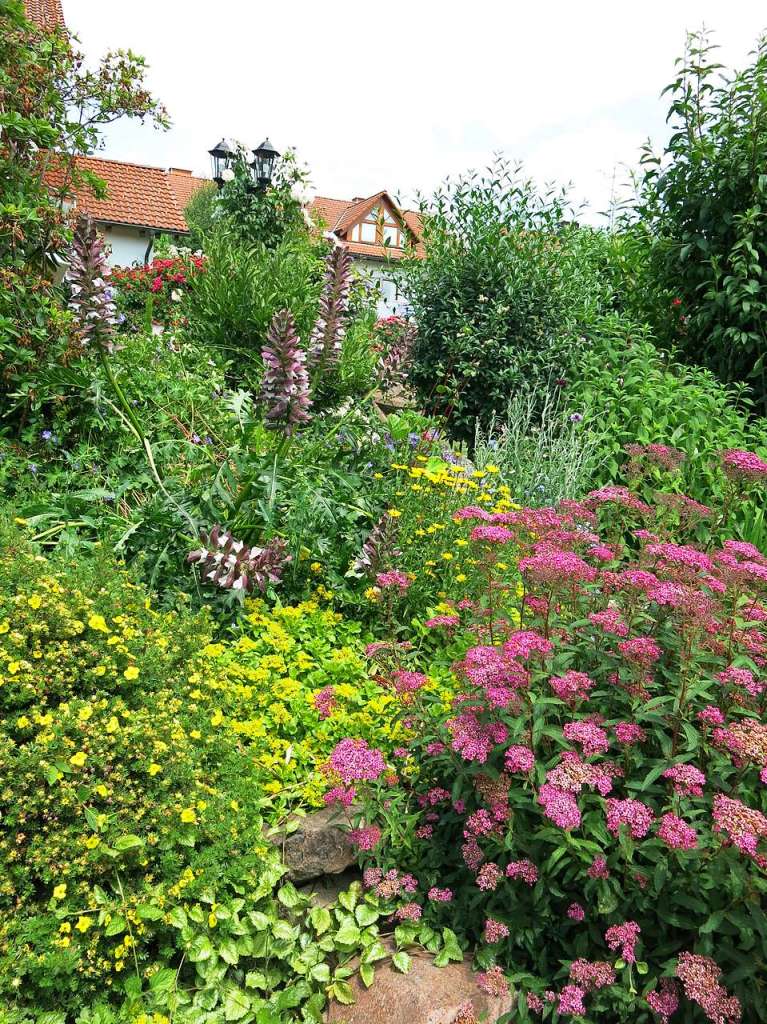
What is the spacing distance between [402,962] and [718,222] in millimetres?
5893

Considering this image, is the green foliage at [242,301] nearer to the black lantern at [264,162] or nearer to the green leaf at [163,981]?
the black lantern at [264,162]

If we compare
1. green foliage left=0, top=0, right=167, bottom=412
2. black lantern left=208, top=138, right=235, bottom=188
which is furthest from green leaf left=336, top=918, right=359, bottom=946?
black lantern left=208, top=138, right=235, bottom=188

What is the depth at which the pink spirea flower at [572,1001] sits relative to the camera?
74.0 inches

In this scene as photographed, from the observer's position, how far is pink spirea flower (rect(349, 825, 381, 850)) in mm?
2291

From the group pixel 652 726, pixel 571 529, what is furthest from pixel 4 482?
pixel 652 726

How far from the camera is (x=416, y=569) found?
380 centimetres

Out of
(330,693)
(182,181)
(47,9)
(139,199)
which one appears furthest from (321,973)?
(182,181)

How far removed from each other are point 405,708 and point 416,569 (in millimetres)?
1275

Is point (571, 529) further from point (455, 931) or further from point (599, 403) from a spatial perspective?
point (599, 403)

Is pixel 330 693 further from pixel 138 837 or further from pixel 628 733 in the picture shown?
pixel 628 733

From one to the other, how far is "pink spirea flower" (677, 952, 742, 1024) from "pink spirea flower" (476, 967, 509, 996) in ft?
1.56

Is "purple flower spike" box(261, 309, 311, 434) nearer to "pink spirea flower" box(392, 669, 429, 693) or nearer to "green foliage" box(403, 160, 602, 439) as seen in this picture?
"pink spirea flower" box(392, 669, 429, 693)

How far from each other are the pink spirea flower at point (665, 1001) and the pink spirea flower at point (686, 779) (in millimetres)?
474

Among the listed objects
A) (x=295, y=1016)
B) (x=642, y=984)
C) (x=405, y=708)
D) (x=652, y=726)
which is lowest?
(x=295, y=1016)
